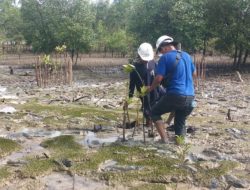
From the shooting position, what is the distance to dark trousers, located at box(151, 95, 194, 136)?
23.5 feet

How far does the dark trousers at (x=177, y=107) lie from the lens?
23.5ft

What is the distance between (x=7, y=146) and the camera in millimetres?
7523

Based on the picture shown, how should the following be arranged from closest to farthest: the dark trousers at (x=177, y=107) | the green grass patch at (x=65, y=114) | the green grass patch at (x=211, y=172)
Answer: the green grass patch at (x=211, y=172)
the dark trousers at (x=177, y=107)
the green grass patch at (x=65, y=114)

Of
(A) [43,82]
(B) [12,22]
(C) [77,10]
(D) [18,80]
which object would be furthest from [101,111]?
(B) [12,22]

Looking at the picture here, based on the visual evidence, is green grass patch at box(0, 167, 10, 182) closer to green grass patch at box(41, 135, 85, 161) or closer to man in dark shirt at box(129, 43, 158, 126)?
green grass patch at box(41, 135, 85, 161)

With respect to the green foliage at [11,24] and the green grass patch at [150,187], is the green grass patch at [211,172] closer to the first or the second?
the green grass patch at [150,187]

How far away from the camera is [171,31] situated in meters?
34.8

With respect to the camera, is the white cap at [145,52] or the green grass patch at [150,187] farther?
the white cap at [145,52]

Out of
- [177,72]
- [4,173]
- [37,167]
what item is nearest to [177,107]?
[177,72]

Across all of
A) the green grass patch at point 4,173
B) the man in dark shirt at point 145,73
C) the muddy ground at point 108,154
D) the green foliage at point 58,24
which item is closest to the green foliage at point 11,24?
the green foliage at point 58,24

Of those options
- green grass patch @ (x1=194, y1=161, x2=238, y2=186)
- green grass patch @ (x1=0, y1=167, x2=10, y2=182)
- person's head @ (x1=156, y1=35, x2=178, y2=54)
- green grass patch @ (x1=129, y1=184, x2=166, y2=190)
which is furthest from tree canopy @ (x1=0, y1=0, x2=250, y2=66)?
green grass patch @ (x1=0, y1=167, x2=10, y2=182)

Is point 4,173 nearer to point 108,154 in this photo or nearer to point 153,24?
point 108,154

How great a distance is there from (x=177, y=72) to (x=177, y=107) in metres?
0.65

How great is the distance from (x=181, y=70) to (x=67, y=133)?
317cm
